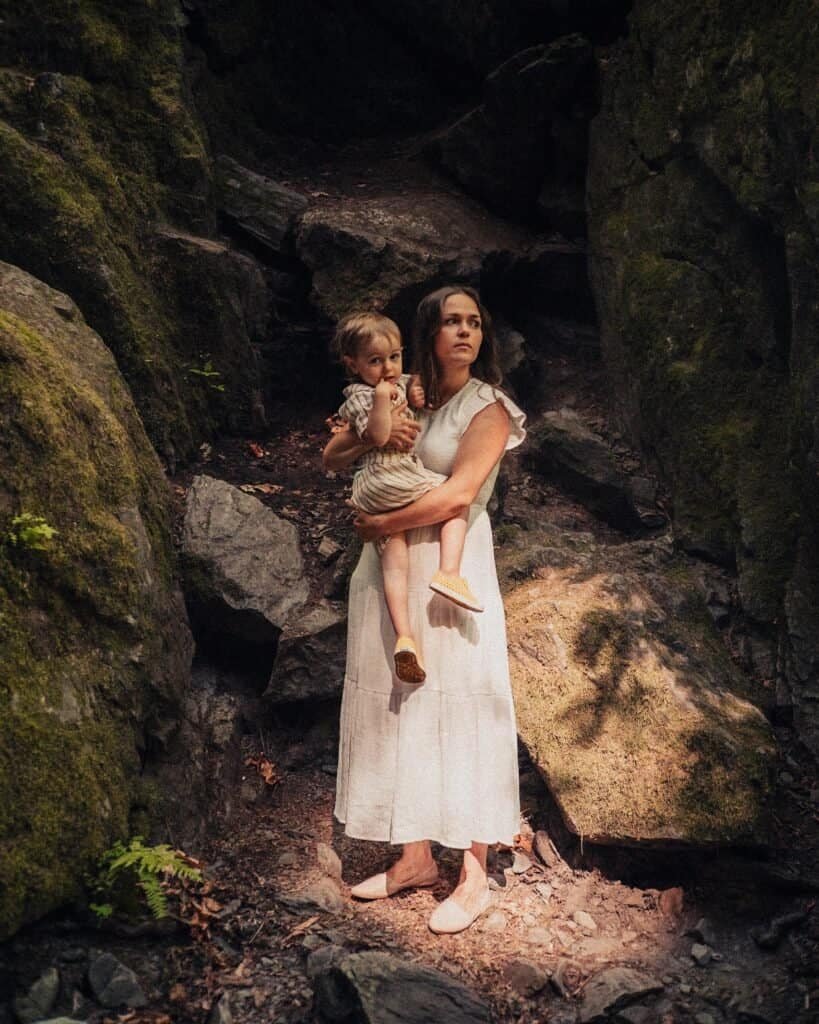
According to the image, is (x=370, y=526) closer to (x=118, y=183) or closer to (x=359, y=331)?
(x=359, y=331)

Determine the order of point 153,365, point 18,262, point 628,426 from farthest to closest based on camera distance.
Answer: point 628,426 < point 153,365 < point 18,262

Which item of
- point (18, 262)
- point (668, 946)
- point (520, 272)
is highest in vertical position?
point (520, 272)

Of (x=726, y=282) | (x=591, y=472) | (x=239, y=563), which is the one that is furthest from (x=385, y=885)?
(x=726, y=282)

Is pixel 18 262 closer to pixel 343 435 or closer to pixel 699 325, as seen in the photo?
pixel 343 435

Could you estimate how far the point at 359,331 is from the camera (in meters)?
4.62

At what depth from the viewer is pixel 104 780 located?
432 centimetres

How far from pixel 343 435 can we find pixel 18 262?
8.79 ft

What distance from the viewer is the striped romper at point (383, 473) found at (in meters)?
4.68

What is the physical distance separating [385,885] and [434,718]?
978mm

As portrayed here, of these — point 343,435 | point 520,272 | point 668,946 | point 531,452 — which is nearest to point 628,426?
Answer: point 531,452

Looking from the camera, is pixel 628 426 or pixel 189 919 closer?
pixel 189 919

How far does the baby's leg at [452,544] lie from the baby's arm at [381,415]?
545 millimetres

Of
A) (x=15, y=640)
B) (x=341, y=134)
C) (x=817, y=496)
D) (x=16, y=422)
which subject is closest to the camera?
(x=15, y=640)

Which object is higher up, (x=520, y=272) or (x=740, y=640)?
(x=520, y=272)
